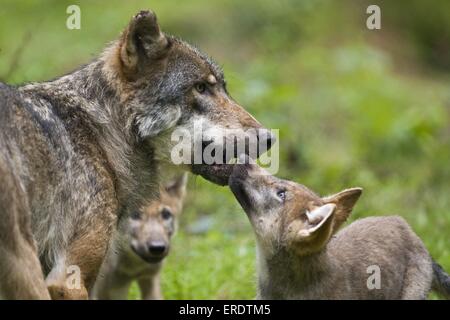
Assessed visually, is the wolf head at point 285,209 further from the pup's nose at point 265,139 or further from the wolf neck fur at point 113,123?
the wolf neck fur at point 113,123

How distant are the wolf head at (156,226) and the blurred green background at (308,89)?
34cm

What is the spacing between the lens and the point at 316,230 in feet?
21.2

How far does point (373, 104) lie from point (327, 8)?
5.43m

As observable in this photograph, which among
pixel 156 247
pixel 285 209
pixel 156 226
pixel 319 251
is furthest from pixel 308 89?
pixel 319 251

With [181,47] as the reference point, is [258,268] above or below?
below

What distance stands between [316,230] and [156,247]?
101 inches

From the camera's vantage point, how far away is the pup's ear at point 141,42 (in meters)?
6.39

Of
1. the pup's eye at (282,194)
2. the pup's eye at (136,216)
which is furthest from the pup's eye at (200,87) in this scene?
the pup's eye at (136,216)

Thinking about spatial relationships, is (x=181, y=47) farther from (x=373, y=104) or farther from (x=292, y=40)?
(x=292, y=40)

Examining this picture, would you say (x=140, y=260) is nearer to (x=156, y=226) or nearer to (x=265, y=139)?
(x=156, y=226)

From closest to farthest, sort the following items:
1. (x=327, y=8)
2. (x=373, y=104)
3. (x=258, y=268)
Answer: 1. (x=258, y=268)
2. (x=373, y=104)
3. (x=327, y=8)

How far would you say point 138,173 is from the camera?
260 inches
